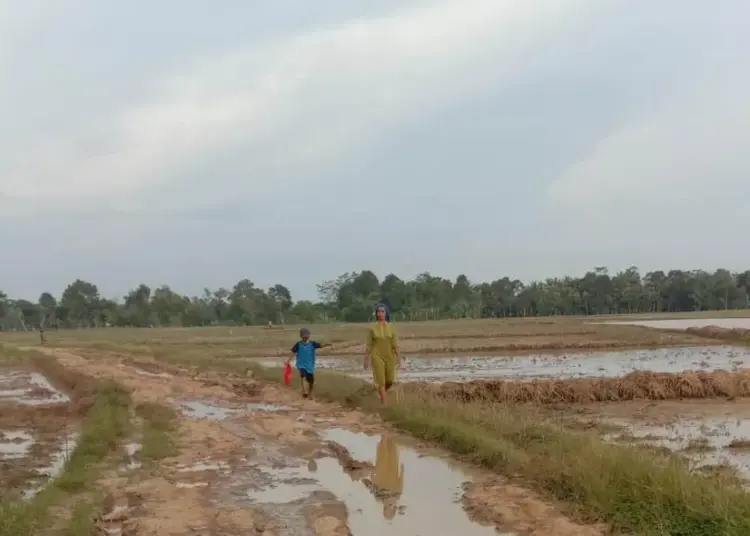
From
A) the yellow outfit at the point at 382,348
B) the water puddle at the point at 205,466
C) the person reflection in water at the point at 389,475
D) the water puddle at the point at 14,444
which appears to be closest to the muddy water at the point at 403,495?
the person reflection in water at the point at 389,475

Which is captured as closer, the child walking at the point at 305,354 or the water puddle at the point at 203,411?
the water puddle at the point at 203,411

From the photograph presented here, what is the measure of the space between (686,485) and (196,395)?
12910 millimetres

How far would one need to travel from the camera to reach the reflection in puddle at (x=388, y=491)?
6.45 metres

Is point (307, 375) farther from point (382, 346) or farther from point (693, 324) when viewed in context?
point (693, 324)

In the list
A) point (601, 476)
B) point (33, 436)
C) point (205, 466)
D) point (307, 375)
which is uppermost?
point (307, 375)

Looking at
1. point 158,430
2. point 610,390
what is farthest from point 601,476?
point 610,390

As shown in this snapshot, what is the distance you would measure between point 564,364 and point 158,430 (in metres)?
16.7

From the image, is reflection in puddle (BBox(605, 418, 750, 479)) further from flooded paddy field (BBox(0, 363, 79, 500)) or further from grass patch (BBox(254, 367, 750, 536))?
flooded paddy field (BBox(0, 363, 79, 500))

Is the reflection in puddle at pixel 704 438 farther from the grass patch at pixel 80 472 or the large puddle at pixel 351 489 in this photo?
the grass patch at pixel 80 472

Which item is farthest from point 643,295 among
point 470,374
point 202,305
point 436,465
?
point 436,465

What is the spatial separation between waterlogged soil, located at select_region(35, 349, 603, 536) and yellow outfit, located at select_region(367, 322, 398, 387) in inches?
32.2

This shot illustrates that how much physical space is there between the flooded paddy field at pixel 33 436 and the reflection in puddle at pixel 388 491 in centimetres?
273

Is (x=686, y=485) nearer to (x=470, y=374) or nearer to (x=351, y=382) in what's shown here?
(x=351, y=382)

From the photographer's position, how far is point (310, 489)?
7750 mm
